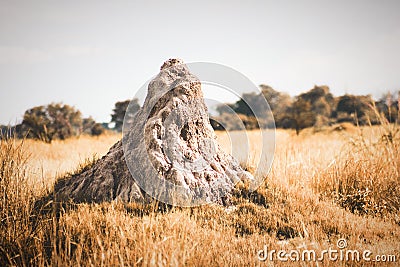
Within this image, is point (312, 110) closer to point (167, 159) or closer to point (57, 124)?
point (57, 124)

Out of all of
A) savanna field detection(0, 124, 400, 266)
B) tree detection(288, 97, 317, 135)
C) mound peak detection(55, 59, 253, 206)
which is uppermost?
tree detection(288, 97, 317, 135)

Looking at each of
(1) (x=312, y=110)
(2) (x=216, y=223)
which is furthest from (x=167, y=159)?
(1) (x=312, y=110)

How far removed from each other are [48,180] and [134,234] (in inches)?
95.0

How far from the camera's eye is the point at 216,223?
3580 mm

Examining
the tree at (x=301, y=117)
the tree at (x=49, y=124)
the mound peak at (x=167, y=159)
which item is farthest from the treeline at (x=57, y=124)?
the tree at (x=301, y=117)

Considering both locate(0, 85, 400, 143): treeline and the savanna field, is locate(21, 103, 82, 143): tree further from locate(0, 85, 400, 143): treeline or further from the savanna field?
the savanna field

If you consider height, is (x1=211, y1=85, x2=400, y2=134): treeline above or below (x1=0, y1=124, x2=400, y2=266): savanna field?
above

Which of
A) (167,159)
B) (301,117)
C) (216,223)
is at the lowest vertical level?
(216,223)

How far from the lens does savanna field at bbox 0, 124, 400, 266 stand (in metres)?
2.72

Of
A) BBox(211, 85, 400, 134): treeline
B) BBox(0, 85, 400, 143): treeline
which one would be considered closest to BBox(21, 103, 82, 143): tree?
BBox(0, 85, 400, 143): treeline

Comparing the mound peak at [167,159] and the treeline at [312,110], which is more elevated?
the treeline at [312,110]

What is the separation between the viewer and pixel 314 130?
20.6 m

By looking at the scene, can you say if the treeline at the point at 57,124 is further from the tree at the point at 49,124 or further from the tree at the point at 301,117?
the tree at the point at 301,117

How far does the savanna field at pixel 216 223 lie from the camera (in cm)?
272
